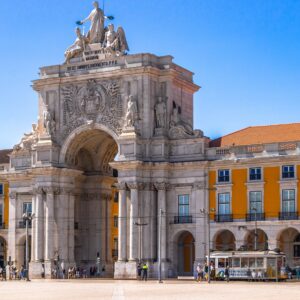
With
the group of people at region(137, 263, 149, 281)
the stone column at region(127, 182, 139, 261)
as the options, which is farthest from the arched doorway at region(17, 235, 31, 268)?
the group of people at region(137, 263, 149, 281)

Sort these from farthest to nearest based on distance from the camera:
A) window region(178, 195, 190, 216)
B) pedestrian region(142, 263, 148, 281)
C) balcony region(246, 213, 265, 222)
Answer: window region(178, 195, 190, 216) → balcony region(246, 213, 265, 222) → pedestrian region(142, 263, 148, 281)

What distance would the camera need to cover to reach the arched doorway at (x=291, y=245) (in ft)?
287

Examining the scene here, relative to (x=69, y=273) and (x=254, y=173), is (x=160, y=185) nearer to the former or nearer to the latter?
(x=254, y=173)

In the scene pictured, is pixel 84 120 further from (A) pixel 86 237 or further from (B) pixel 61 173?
(A) pixel 86 237

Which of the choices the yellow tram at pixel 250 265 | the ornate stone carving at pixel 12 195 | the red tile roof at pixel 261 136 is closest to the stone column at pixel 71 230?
the ornate stone carving at pixel 12 195

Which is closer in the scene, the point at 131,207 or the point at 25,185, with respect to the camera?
the point at 131,207

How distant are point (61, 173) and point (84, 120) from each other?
561cm

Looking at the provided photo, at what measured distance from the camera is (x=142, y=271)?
86.6 metres

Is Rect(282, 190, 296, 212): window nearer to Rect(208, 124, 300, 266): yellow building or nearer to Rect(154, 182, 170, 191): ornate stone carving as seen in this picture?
Rect(208, 124, 300, 266): yellow building

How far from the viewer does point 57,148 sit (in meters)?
95.8

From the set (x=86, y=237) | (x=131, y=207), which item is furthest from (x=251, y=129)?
(x=86, y=237)

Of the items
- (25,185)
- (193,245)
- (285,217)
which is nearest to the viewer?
(285,217)

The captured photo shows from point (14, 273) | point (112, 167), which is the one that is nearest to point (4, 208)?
point (14, 273)

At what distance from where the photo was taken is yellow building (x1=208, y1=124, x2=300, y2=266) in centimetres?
8638
